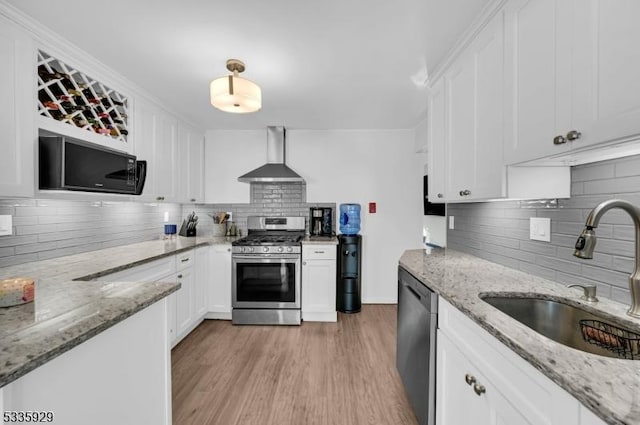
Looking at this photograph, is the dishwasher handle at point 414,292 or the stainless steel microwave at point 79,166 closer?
the dishwasher handle at point 414,292

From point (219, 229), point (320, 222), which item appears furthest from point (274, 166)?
point (219, 229)

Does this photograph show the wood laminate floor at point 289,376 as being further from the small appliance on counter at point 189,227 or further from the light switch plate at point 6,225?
the light switch plate at point 6,225

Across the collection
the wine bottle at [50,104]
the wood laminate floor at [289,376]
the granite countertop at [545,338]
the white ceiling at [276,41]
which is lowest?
the wood laminate floor at [289,376]

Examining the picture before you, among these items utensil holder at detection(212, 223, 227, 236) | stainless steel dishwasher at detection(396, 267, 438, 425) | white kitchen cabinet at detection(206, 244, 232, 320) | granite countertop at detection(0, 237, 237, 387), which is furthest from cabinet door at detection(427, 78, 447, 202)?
utensil holder at detection(212, 223, 227, 236)

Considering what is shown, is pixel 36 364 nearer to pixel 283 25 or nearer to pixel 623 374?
pixel 623 374

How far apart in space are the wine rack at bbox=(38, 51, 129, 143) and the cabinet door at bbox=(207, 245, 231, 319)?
147cm

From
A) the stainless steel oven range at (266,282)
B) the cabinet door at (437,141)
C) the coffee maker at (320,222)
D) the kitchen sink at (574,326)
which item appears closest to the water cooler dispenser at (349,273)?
the coffee maker at (320,222)

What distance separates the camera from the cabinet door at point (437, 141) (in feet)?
6.52

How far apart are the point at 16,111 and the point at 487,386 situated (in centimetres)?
264

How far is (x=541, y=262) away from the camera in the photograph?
1.47 m

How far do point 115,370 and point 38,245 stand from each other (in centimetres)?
163

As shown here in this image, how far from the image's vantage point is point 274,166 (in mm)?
3590

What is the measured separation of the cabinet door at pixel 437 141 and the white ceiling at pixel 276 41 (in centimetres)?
23

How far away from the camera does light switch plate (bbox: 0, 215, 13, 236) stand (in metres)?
1.72
